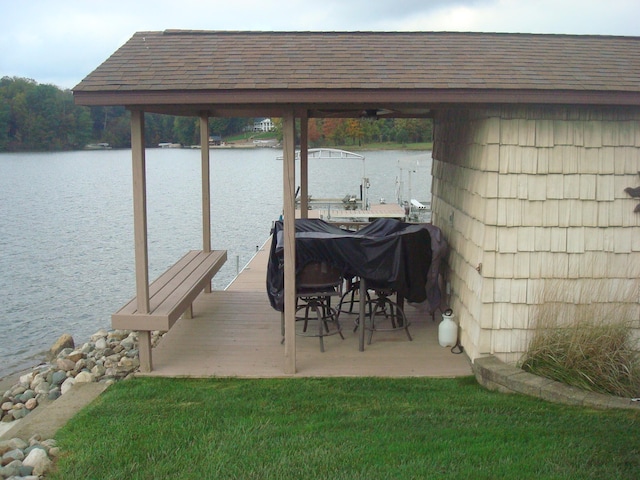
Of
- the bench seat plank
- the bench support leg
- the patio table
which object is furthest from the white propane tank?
the bench support leg

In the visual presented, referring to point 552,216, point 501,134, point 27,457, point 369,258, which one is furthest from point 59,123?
point 552,216

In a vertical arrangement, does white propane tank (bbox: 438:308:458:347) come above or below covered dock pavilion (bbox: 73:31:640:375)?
below

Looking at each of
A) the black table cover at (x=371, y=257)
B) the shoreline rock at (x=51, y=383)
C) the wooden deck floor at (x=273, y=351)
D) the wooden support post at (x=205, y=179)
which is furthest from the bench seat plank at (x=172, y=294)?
the black table cover at (x=371, y=257)

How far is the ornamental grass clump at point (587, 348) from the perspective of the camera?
5.23 meters

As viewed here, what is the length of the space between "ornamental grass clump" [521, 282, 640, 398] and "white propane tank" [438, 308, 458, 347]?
1030 millimetres

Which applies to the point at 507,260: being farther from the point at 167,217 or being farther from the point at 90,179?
the point at 90,179

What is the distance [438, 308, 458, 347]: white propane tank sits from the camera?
21.5 ft

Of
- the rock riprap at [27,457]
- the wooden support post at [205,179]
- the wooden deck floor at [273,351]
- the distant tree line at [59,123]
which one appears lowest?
→ the rock riprap at [27,457]

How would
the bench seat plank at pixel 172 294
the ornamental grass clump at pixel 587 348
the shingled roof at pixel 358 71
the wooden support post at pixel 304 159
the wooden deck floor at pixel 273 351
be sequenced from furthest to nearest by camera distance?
the wooden support post at pixel 304 159 → the wooden deck floor at pixel 273 351 → the bench seat plank at pixel 172 294 → the shingled roof at pixel 358 71 → the ornamental grass clump at pixel 587 348

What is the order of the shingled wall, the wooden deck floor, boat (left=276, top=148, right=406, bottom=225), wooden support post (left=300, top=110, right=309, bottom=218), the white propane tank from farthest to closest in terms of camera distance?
boat (left=276, top=148, right=406, bottom=225), wooden support post (left=300, top=110, right=309, bottom=218), the white propane tank, the wooden deck floor, the shingled wall

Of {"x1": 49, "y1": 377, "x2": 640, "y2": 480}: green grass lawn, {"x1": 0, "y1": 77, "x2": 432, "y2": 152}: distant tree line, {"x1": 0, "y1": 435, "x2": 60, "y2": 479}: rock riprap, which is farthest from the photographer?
{"x1": 0, "y1": 77, "x2": 432, "y2": 152}: distant tree line

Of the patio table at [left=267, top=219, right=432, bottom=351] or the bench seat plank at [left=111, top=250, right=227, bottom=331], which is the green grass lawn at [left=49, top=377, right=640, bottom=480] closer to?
the bench seat plank at [left=111, top=250, right=227, bottom=331]

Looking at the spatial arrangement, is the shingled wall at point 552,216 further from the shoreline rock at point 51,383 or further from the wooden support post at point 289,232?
the shoreline rock at point 51,383

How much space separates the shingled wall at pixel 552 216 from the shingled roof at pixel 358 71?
27 cm
